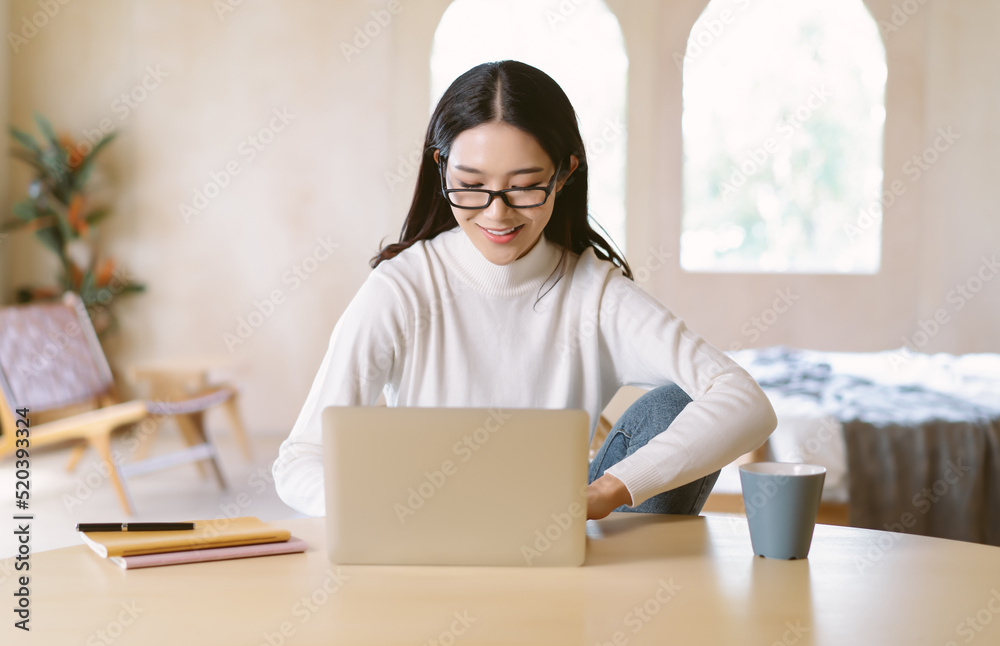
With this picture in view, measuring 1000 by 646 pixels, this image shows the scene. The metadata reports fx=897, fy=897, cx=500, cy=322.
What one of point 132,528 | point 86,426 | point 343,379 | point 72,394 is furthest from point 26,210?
point 132,528

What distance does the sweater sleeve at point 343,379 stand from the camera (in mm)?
1211

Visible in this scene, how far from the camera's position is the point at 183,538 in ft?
3.23

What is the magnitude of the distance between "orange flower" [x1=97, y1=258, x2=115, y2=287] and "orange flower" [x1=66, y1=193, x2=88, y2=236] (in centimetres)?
21

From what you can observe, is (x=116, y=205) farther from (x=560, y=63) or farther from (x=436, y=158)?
(x=436, y=158)

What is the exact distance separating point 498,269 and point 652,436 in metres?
0.39

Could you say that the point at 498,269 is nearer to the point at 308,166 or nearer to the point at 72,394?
the point at 72,394

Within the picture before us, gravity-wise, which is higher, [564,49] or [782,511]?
[564,49]

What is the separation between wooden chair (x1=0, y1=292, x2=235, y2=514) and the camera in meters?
3.40

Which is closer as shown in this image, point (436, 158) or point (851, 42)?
point (436, 158)

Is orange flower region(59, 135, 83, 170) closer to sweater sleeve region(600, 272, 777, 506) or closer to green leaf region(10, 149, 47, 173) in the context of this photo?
green leaf region(10, 149, 47, 173)

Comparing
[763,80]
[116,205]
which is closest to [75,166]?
[116,205]

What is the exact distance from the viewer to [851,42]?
5086 millimetres

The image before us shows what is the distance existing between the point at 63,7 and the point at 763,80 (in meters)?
3.97

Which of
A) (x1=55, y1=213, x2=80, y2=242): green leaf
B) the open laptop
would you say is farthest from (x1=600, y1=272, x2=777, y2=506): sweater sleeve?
(x1=55, y1=213, x2=80, y2=242): green leaf
